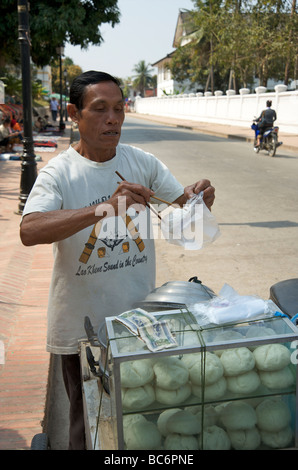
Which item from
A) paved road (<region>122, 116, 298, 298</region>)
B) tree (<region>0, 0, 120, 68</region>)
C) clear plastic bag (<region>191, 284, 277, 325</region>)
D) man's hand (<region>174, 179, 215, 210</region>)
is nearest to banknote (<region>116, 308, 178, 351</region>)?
clear plastic bag (<region>191, 284, 277, 325</region>)

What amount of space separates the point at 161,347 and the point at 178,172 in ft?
34.7

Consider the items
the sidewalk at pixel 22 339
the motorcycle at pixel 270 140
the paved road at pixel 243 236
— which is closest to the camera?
the sidewalk at pixel 22 339

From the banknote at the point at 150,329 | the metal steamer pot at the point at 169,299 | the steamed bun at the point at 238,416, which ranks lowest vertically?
→ the steamed bun at the point at 238,416

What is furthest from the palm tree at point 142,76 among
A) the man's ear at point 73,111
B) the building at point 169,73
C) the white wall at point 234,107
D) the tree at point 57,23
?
the man's ear at point 73,111

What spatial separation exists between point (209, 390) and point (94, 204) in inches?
35.3

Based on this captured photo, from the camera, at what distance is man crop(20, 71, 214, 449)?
192 centimetres

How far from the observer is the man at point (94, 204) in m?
1.92

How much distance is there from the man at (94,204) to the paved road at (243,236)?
53.0 inches

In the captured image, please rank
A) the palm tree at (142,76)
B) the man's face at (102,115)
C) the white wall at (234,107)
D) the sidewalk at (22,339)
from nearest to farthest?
the man's face at (102,115)
the sidewalk at (22,339)
the white wall at (234,107)
the palm tree at (142,76)

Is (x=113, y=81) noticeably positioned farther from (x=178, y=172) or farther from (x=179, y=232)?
(x=178, y=172)

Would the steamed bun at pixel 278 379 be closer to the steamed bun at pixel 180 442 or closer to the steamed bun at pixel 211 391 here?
the steamed bun at pixel 211 391

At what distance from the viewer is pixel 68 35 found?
20641mm

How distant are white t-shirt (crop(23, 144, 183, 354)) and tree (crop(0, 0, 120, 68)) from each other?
18.1 m

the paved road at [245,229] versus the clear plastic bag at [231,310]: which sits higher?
the clear plastic bag at [231,310]
